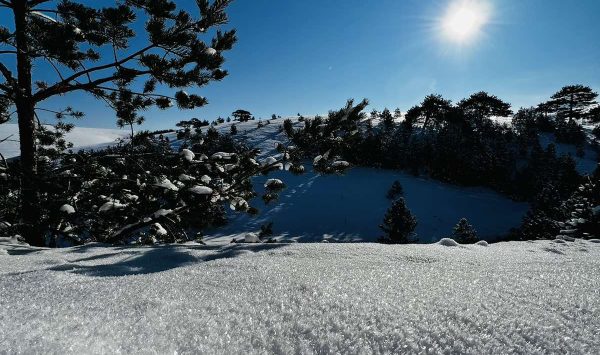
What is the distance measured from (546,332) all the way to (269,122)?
56348 mm

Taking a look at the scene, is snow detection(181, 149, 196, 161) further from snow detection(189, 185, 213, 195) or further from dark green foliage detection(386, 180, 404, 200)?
dark green foliage detection(386, 180, 404, 200)

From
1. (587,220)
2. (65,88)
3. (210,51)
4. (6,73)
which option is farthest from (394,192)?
(6,73)

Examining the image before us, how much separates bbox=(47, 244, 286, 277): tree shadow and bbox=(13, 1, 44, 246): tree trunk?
A: 2.03 meters

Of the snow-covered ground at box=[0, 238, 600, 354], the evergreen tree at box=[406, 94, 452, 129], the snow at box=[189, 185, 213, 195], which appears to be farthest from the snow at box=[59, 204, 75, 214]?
the evergreen tree at box=[406, 94, 452, 129]

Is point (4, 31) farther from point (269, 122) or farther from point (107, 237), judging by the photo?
point (269, 122)

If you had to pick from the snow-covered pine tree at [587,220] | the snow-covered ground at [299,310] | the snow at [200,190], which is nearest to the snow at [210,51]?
the snow at [200,190]

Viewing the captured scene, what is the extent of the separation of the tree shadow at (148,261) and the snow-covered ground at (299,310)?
28 millimetres

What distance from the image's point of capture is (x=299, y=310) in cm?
101

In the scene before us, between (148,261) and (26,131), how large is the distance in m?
2.79

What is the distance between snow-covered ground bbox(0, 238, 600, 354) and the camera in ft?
2.65

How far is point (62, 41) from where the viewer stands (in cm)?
258

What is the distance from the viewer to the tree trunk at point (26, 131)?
322 centimetres

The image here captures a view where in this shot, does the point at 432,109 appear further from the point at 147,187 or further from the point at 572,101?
the point at 147,187

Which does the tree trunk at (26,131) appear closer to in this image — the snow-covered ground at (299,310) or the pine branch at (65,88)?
the pine branch at (65,88)
